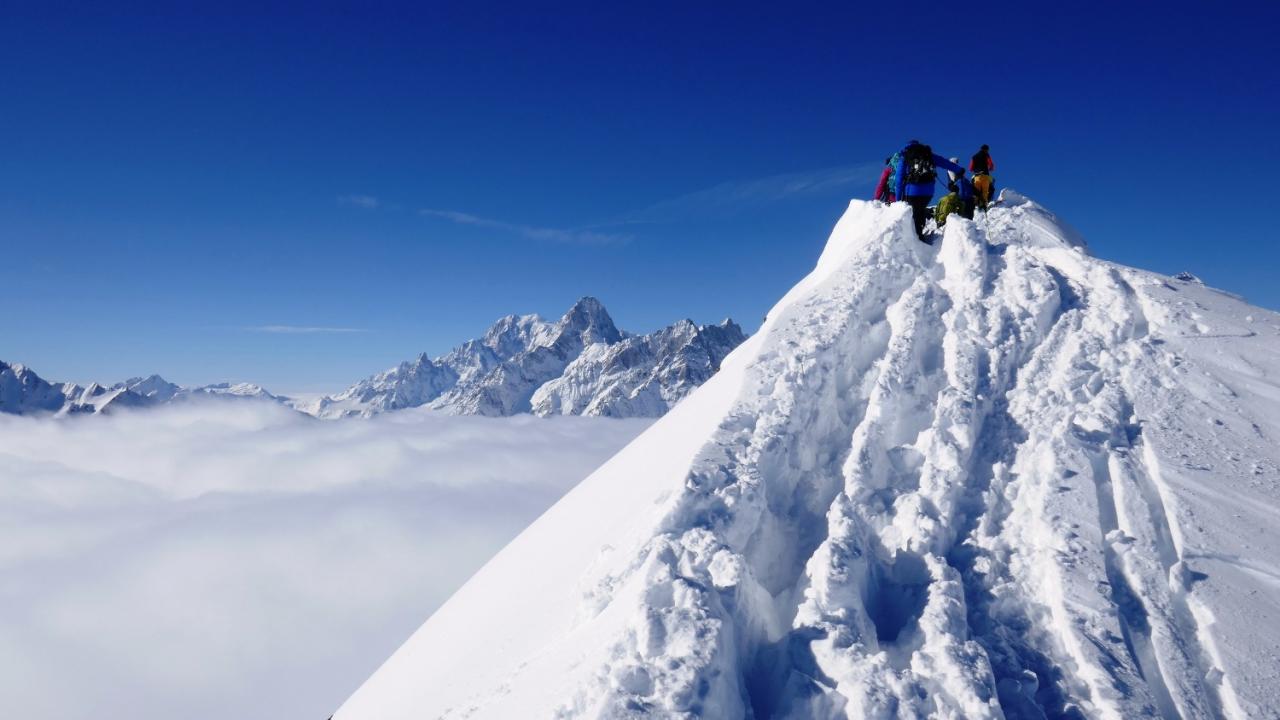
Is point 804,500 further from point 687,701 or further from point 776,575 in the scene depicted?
point 687,701

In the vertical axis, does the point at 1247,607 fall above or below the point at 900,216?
below

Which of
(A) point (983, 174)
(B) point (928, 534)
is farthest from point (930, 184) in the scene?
(B) point (928, 534)

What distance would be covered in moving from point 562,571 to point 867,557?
4797 mm

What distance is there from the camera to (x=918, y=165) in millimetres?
17797

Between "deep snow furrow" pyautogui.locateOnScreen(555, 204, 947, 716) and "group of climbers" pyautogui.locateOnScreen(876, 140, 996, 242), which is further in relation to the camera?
"group of climbers" pyautogui.locateOnScreen(876, 140, 996, 242)


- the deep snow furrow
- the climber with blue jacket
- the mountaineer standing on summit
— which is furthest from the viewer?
the mountaineer standing on summit

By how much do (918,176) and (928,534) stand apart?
12.2 meters

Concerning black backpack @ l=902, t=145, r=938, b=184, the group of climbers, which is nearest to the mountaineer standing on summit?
the group of climbers

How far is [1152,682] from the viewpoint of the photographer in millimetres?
6922

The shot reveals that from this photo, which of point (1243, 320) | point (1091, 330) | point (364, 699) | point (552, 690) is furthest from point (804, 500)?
point (1243, 320)

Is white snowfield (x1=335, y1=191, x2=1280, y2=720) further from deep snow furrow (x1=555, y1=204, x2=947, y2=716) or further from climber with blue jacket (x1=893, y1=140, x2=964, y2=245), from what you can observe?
climber with blue jacket (x1=893, y1=140, x2=964, y2=245)

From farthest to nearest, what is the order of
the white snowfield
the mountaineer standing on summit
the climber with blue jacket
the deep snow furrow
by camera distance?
the mountaineer standing on summit, the climber with blue jacket, the deep snow furrow, the white snowfield

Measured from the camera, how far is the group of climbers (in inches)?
677

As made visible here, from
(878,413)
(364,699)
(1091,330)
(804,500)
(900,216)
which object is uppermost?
(900,216)
